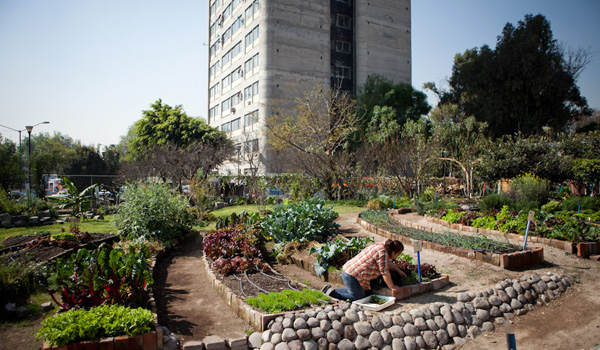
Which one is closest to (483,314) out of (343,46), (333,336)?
(333,336)

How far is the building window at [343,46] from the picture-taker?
141 feet

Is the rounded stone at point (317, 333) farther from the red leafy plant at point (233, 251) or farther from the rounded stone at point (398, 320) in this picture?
the red leafy plant at point (233, 251)

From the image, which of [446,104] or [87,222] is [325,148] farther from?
[446,104]

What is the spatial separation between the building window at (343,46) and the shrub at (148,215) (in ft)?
123

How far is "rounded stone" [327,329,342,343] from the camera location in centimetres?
427

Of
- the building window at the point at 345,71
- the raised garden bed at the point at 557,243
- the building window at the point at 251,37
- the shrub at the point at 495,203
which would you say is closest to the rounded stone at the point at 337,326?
the raised garden bed at the point at 557,243

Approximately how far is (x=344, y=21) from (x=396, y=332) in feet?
143

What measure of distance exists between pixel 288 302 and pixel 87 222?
11.5 meters

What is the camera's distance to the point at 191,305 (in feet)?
18.0

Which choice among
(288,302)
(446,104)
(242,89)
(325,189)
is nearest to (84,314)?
(288,302)

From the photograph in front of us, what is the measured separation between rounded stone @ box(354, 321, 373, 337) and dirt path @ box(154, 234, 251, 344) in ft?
4.33

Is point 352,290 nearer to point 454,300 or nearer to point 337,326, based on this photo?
point 337,326

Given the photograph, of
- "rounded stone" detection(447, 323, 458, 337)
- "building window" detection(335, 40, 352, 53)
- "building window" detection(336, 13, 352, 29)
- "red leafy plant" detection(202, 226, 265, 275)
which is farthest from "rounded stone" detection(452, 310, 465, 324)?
"building window" detection(336, 13, 352, 29)

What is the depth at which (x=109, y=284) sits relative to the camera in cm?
459
